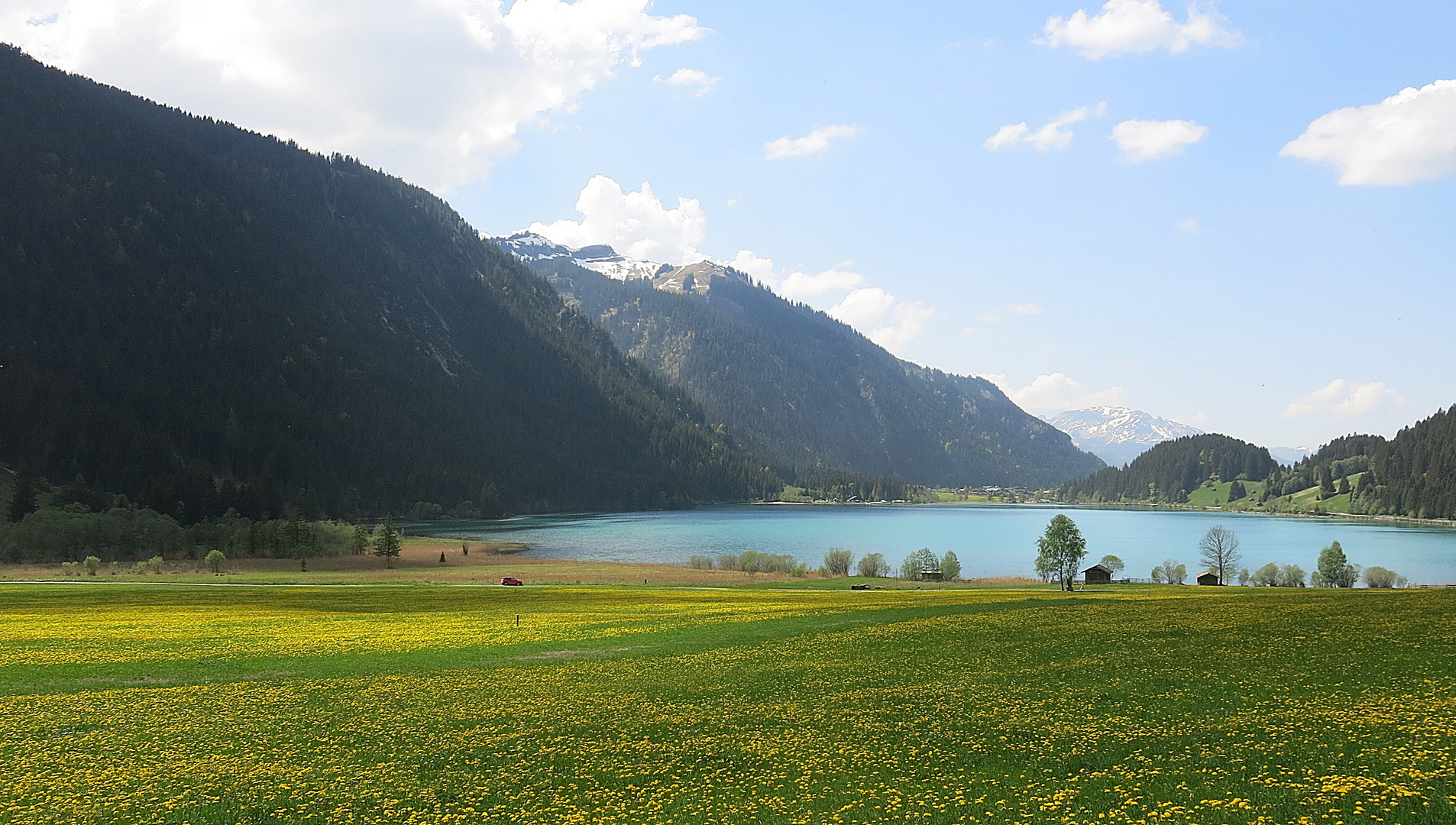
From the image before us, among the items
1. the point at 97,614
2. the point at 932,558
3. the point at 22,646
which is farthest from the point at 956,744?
the point at 932,558

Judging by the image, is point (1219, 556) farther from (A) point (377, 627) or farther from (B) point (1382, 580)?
(A) point (377, 627)

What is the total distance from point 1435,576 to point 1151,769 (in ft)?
420

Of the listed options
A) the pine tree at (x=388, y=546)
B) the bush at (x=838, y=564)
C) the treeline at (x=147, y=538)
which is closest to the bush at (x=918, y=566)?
the bush at (x=838, y=564)

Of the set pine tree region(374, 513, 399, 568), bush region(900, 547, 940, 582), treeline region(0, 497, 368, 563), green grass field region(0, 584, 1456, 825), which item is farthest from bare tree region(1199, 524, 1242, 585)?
treeline region(0, 497, 368, 563)

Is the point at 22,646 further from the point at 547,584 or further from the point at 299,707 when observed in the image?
the point at 547,584

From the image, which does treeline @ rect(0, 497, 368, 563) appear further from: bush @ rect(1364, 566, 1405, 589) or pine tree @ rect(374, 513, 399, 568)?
bush @ rect(1364, 566, 1405, 589)

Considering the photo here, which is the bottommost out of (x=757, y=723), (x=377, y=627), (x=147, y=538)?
(x=147, y=538)

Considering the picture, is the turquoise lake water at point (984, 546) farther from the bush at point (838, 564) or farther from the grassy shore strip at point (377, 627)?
the grassy shore strip at point (377, 627)

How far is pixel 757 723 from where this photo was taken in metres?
20.2

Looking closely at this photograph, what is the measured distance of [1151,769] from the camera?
49.1 ft

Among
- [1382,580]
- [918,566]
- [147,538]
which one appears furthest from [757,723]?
[147,538]

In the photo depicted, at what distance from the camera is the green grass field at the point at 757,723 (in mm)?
14297

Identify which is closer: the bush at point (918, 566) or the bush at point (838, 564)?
the bush at point (918, 566)

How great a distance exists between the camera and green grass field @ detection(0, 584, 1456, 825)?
14297mm
